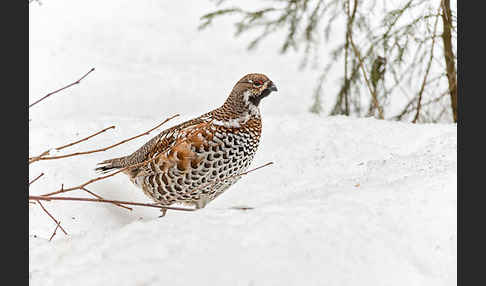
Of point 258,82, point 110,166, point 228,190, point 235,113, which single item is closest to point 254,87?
point 258,82

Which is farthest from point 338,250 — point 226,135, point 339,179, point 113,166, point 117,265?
point 113,166

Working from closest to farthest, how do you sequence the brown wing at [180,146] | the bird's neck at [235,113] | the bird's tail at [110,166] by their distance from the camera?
the brown wing at [180,146] < the bird's neck at [235,113] < the bird's tail at [110,166]

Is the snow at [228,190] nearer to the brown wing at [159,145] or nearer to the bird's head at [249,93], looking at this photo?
the brown wing at [159,145]

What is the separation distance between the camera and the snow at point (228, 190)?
1.71m

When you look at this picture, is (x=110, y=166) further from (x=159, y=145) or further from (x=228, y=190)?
(x=228, y=190)

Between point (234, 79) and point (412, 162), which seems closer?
point (412, 162)

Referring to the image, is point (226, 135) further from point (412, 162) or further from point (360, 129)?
point (360, 129)

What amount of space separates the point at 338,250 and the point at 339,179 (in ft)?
4.87

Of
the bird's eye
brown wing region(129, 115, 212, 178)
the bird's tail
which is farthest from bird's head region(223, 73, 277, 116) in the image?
the bird's tail

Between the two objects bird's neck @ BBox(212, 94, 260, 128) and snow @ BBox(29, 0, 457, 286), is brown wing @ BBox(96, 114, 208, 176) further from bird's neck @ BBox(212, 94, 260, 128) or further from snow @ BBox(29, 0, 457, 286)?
snow @ BBox(29, 0, 457, 286)

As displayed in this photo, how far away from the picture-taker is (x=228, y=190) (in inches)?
150

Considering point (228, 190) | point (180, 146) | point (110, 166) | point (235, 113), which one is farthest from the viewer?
point (228, 190)

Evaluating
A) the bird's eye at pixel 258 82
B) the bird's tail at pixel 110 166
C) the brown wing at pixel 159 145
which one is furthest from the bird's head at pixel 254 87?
the bird's tail at pixel 110 166

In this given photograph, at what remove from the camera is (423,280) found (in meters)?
1.73
